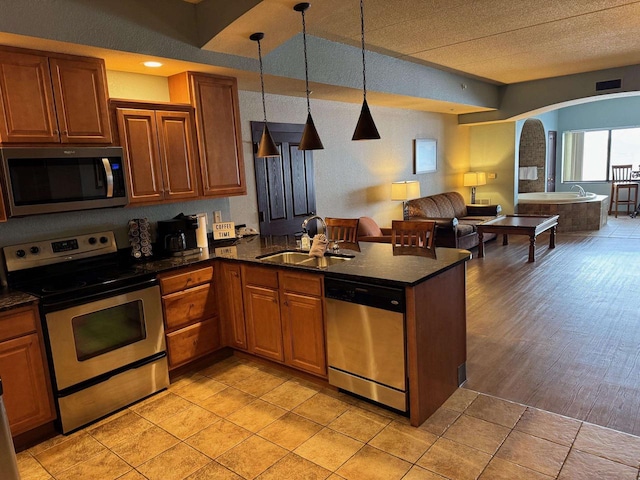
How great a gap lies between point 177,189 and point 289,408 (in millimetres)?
1888

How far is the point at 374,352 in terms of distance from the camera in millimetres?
2619

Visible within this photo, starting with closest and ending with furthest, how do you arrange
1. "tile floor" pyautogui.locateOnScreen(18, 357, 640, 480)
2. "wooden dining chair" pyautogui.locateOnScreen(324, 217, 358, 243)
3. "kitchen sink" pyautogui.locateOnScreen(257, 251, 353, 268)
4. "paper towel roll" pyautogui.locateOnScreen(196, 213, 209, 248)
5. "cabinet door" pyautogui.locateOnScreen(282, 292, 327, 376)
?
"tile floor" pyautogui.locateOnScreen(18, 357, 640, 480), "cabinet door" pyautogui.locateOnScreen(282, 292, 327, 376), "kitchen sink" pyautogui.locateOnScreen(257, 251, 353, 268), "paper towel roll" pyautogui.locateOnScreen(196, 213, 209, 248), "wooden dining chair" pyautogui.locateOnScreen(324, 217, 358, 243)

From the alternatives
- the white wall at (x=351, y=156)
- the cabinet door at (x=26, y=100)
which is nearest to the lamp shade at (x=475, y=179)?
the white wall at (x=351, y=156)

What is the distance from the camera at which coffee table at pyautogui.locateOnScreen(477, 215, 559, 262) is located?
6.38m

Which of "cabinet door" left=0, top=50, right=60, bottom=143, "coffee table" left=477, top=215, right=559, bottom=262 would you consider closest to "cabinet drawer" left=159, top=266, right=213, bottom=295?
"cabinet door" left=0, top=50, right=60, bottom=143

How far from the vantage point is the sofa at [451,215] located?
6523 millimetres

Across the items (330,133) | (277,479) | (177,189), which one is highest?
(330,133)

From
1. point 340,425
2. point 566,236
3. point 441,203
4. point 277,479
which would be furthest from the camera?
point 566,236

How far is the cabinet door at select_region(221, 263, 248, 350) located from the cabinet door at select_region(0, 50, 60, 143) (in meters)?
1.45

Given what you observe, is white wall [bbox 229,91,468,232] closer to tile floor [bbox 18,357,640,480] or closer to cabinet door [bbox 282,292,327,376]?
cabinet door [bbox 282,292,327,376]

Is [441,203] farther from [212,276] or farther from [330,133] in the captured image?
[212,276]

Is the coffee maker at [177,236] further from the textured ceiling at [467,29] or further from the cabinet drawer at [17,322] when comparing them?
the textured ceiling at [467,29]

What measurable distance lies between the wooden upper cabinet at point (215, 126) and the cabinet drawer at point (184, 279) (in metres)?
0.71

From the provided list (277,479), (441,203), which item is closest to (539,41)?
(441,203)
